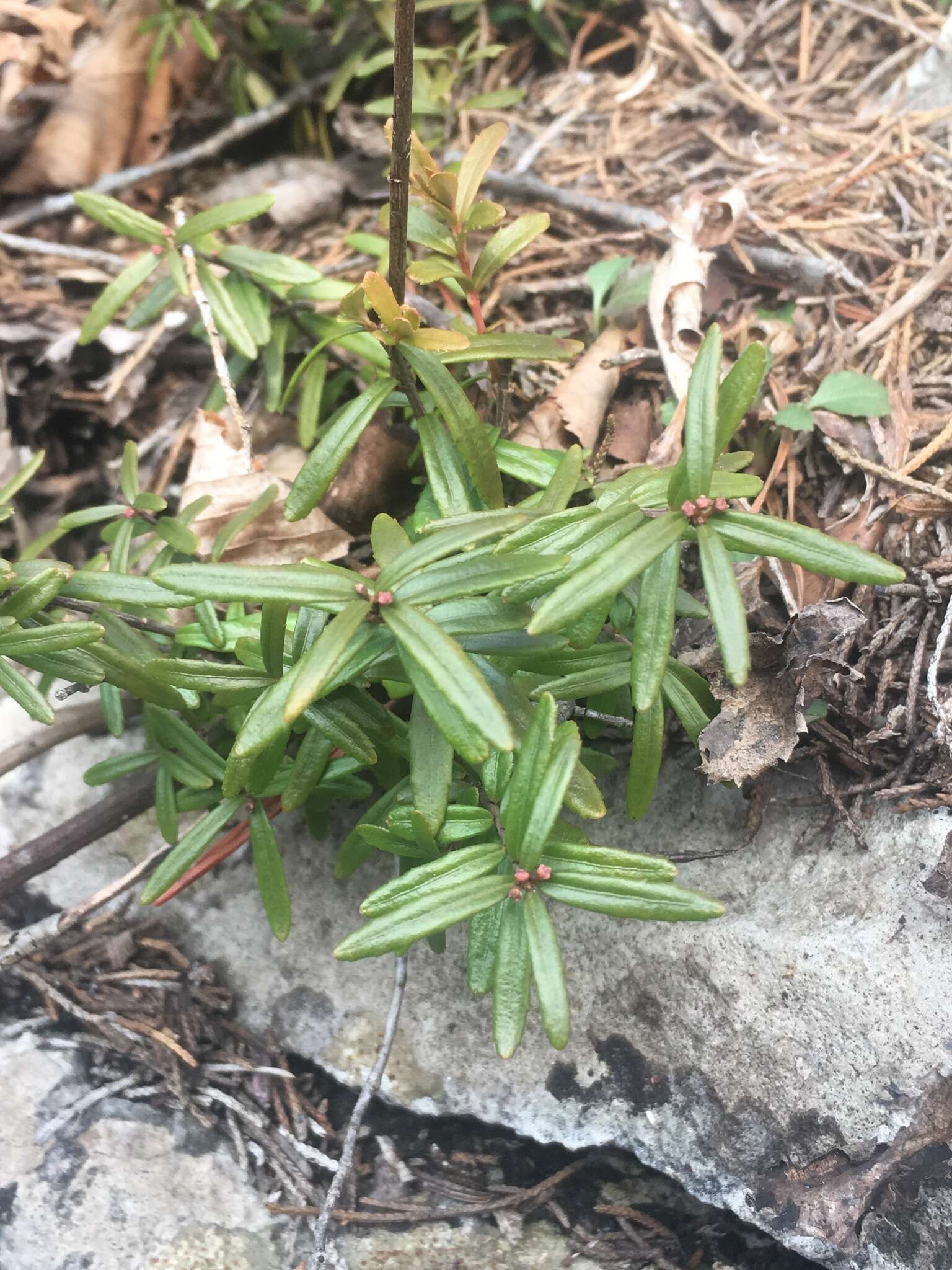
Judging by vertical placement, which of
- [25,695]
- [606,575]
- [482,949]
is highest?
[606,575]

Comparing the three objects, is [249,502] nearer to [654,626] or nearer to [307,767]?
[307,767]

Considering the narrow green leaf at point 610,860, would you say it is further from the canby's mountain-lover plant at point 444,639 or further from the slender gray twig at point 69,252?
the slender gray twig at point 69,252

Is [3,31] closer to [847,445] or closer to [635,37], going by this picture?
[635,37]

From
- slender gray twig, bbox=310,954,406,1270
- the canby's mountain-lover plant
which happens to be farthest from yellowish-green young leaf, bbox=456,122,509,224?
slender gray twig, bbox=310,954,406,1270

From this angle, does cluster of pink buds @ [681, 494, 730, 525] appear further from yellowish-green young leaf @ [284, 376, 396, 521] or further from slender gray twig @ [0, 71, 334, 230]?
slender gray twig @ [0, 71, 334, 230]


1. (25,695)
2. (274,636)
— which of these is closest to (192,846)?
(25,695)

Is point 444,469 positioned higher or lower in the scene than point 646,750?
higher
